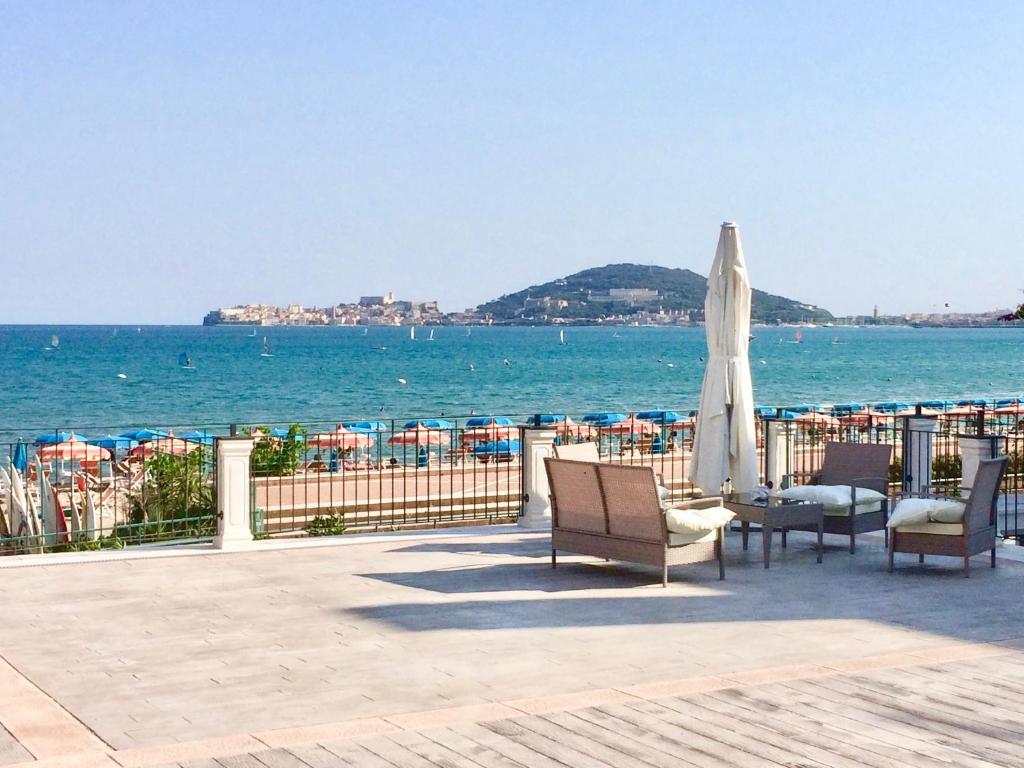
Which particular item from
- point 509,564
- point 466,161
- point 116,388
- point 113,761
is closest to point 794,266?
point 466,161

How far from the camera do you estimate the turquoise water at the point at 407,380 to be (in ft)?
218

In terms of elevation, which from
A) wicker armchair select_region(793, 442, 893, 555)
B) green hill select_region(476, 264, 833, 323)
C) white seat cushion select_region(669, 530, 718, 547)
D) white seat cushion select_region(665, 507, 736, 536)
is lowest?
white seat cushion select_region(669, 530, 718, 547)

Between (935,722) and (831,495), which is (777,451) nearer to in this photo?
(831,495)

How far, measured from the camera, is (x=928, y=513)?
9.69 meters

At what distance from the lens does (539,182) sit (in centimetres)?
8300

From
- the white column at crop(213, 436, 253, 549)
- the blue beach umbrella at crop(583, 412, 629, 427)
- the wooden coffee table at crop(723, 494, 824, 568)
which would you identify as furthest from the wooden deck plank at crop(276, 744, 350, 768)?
the blue beach umbrella at crop(583, 412, 629, 427)

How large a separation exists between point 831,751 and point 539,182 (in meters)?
79.0

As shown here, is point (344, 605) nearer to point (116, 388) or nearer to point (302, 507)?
point (302, 507)

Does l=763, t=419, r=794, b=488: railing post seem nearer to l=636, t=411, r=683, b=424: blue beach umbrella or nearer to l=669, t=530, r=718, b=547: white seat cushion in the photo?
l=669, t=530, r=718, b=547: white seat cushion

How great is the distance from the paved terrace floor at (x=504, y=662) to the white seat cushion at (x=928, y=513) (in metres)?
0.43

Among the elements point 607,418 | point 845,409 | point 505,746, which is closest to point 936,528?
point 505,746

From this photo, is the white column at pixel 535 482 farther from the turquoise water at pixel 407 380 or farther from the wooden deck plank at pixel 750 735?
the turquoise water at pixel 407 380

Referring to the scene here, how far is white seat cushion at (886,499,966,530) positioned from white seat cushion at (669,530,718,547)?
139cm

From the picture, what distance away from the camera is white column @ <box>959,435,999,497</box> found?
12.0 meters
